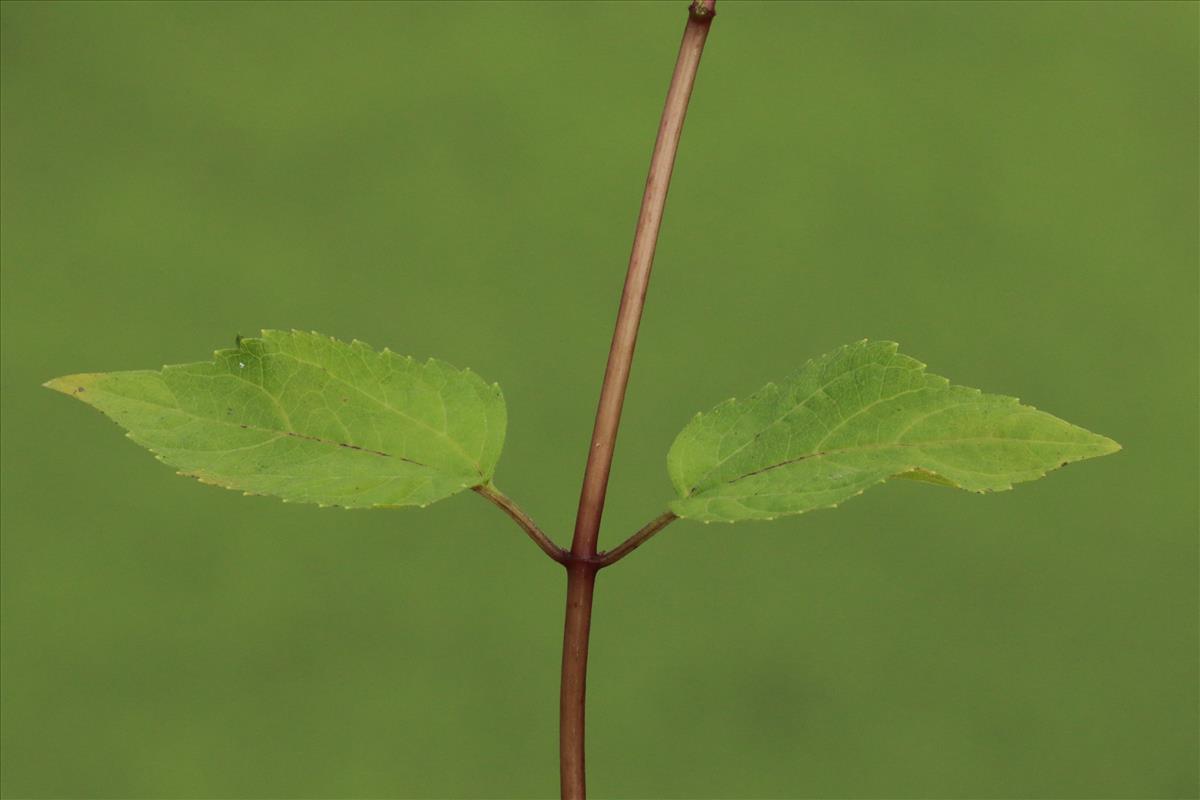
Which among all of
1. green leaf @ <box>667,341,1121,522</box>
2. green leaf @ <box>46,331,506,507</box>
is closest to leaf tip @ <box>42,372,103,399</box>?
green leaf @ <box>46,331,506,507</box>

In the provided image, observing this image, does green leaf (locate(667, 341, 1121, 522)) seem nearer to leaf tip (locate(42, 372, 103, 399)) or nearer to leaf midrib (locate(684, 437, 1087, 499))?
leaf midrib (locate(684, 437, 1087, 499))

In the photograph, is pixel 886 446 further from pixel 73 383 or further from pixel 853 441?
pixel 73 383

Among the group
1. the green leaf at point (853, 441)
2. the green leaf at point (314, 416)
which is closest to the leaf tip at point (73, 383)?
the green leaf at point (314, 416)

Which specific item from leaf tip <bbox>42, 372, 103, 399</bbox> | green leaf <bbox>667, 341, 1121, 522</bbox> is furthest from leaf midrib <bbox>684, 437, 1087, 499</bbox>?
leaf tip <bbox>42, 372, 103, 399</bbox>

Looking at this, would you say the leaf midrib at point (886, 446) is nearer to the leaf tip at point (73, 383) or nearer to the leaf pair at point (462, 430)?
the leaf pair at point (462, 430)

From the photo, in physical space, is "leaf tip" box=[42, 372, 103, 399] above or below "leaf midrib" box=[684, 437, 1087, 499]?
below

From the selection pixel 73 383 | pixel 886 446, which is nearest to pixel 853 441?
pixel 886 446
